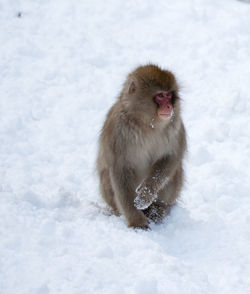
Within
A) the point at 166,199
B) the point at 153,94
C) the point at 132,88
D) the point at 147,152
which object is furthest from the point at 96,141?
the point at 153,94

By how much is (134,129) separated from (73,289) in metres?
1.62

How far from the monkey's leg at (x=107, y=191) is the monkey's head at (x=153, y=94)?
29.3 inches

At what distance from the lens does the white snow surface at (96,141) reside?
3010 mm

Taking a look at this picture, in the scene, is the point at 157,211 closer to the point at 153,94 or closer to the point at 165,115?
the point at 165,115

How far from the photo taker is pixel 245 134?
5.72 meters

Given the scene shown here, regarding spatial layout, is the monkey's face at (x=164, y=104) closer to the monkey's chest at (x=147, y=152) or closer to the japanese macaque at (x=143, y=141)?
the japanese macaque at (x=143, y=141)

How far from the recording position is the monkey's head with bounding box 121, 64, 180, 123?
3822mm

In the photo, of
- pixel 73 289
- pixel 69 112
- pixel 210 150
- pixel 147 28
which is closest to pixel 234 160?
pixel 210 150

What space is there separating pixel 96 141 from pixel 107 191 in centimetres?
161

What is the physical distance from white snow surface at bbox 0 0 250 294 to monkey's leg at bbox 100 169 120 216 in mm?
155

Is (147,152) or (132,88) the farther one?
(147,152)

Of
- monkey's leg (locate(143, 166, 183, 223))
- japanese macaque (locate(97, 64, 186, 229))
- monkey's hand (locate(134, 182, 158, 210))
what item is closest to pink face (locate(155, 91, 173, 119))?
japanese macaque (locate(97, 64, 186, 229))

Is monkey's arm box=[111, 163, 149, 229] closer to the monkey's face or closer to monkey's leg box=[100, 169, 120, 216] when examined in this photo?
monkey's leg box=[100, 169, 120, 216]

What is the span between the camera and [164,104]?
12.5ft
